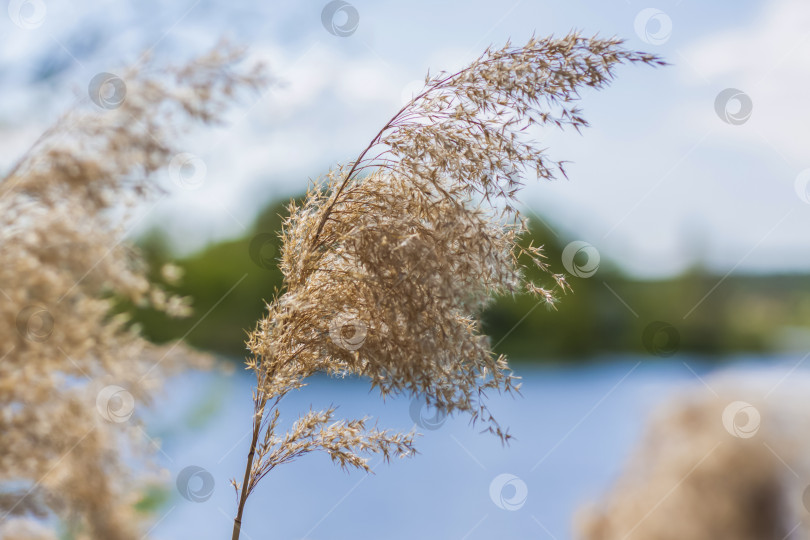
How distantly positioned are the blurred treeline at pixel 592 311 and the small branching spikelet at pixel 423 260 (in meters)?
9.55

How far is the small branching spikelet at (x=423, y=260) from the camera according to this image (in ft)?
3.77

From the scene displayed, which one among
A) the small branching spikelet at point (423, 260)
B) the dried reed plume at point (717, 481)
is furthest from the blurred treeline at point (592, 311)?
the small branching spikelet at point (423, 260)

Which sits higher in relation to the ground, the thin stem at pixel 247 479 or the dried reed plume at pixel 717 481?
the dried reed plume at pixel 717 481

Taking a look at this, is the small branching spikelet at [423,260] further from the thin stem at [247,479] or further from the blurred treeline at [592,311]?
the blurred treeline at [592,311]

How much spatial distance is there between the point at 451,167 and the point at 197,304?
11488mm

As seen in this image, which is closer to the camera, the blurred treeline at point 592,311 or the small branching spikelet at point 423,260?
the small branching spikelet at point 423,260

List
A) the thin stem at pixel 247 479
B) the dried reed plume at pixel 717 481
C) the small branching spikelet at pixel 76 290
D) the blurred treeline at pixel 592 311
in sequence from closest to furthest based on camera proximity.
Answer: the small branching spikelet at pixel 76 290 < the thin stem at pixel 247 479 < the dried reed plume at pixel 717 481 < the blurred treeline at pixel 592 311

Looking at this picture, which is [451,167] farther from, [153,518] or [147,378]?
[153,518]

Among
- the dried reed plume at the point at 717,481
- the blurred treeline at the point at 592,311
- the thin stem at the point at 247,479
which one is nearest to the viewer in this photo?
the thin stem at the point at 247,479

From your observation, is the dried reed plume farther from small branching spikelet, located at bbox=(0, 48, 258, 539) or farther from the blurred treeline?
the blurred treeline

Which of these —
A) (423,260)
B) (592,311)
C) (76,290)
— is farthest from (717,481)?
(592,311)

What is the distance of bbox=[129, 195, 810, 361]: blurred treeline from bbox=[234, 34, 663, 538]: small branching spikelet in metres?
9.55

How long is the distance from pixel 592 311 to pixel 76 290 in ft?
45.8

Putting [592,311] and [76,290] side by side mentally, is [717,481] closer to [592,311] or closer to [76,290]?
[76,290]
